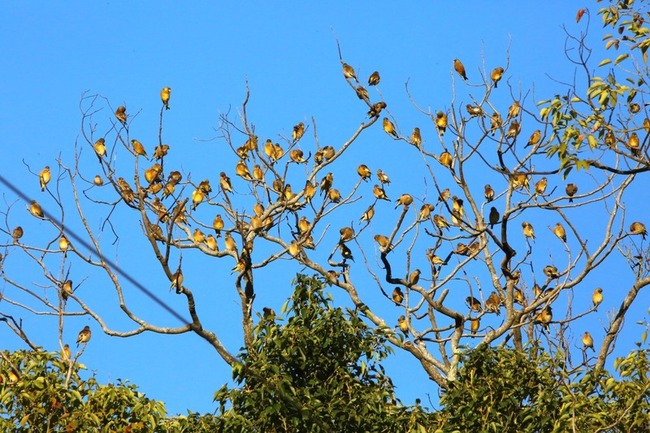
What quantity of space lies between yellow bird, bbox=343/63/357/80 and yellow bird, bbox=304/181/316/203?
1.90 m

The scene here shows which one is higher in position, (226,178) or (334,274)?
(226,178)

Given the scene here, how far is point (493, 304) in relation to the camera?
14555 mm

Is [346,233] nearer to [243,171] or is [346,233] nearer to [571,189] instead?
[243,171]

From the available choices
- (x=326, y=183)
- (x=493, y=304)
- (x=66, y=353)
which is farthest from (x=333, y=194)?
(x=66, y=353)

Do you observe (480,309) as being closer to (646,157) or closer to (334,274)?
(334,274)

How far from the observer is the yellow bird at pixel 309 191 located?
14898mm

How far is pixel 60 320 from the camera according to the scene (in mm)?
11492

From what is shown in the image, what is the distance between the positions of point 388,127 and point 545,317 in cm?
317

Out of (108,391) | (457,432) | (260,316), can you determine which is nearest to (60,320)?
(108,391)

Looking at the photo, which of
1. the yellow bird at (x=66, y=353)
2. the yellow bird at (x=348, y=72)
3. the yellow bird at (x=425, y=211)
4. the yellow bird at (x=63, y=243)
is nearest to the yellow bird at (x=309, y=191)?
the yellow bird at (x=425, y=211)

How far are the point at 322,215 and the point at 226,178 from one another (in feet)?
5.64

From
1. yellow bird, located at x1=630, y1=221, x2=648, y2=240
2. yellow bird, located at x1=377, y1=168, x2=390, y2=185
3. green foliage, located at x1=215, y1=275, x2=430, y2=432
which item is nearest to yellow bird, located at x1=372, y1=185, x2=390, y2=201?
yellow bird, located at x1=377, y1=168, x2=390, y2=185

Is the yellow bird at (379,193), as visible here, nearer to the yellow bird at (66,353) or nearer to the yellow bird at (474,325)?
the yellow bird at (474,325)

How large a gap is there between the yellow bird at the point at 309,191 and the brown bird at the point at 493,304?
2.49 metres
